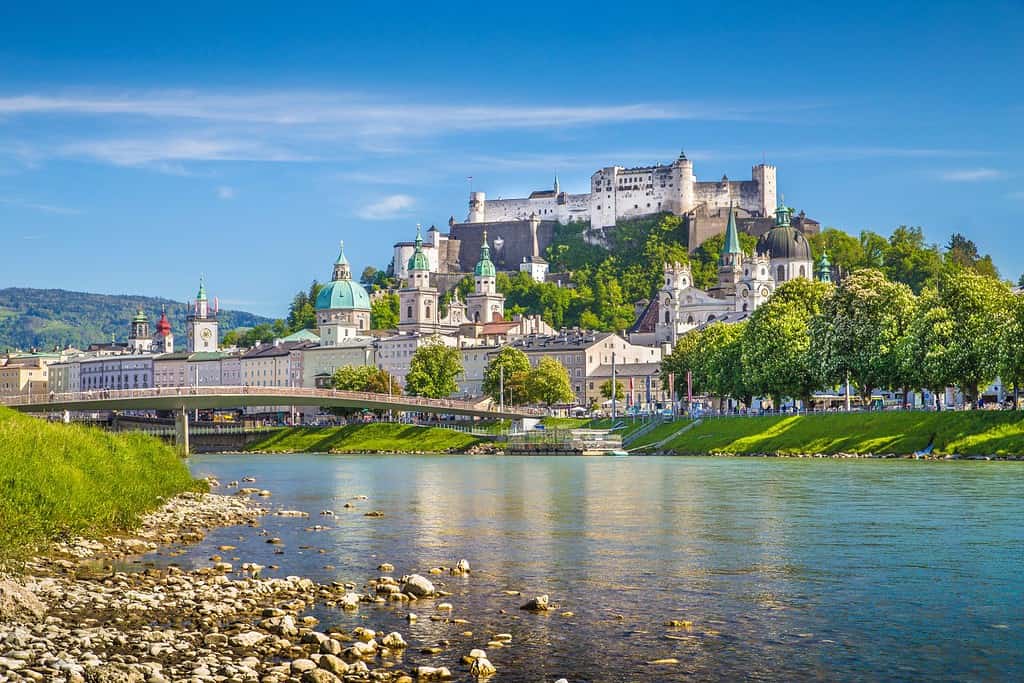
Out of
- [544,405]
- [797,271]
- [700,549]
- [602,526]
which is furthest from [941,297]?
[797,271]

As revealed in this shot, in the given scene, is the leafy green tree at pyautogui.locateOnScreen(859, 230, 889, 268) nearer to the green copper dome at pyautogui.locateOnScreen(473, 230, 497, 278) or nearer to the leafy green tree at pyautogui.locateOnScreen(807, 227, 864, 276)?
the leafy green tree at pyautogui.locateOnScreen(807, 227, 864, 276)

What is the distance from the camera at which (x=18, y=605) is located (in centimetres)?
2016

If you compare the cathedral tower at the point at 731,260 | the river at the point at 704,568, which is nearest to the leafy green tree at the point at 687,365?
the river at the point at 704,568

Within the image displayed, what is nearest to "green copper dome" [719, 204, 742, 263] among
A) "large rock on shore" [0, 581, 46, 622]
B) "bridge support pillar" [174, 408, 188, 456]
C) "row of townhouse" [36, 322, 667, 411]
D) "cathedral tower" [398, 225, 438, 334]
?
"row of townhouse" [36, 322, 667, 411]

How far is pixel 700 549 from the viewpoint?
29.7m

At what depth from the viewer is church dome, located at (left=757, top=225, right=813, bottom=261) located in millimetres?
165875

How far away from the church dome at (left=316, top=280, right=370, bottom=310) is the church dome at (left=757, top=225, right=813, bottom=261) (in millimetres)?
52338

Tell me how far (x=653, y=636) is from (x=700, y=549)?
9.79m

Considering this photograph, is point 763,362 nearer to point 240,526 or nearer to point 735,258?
point 240,526

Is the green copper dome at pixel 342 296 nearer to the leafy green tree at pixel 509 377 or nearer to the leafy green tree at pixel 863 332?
the leafy green tree at pixel 509 377

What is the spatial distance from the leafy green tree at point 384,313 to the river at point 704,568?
141 m

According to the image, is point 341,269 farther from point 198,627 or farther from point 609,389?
point 198,627

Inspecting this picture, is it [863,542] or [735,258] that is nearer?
[863,542]

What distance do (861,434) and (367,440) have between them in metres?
46.8
